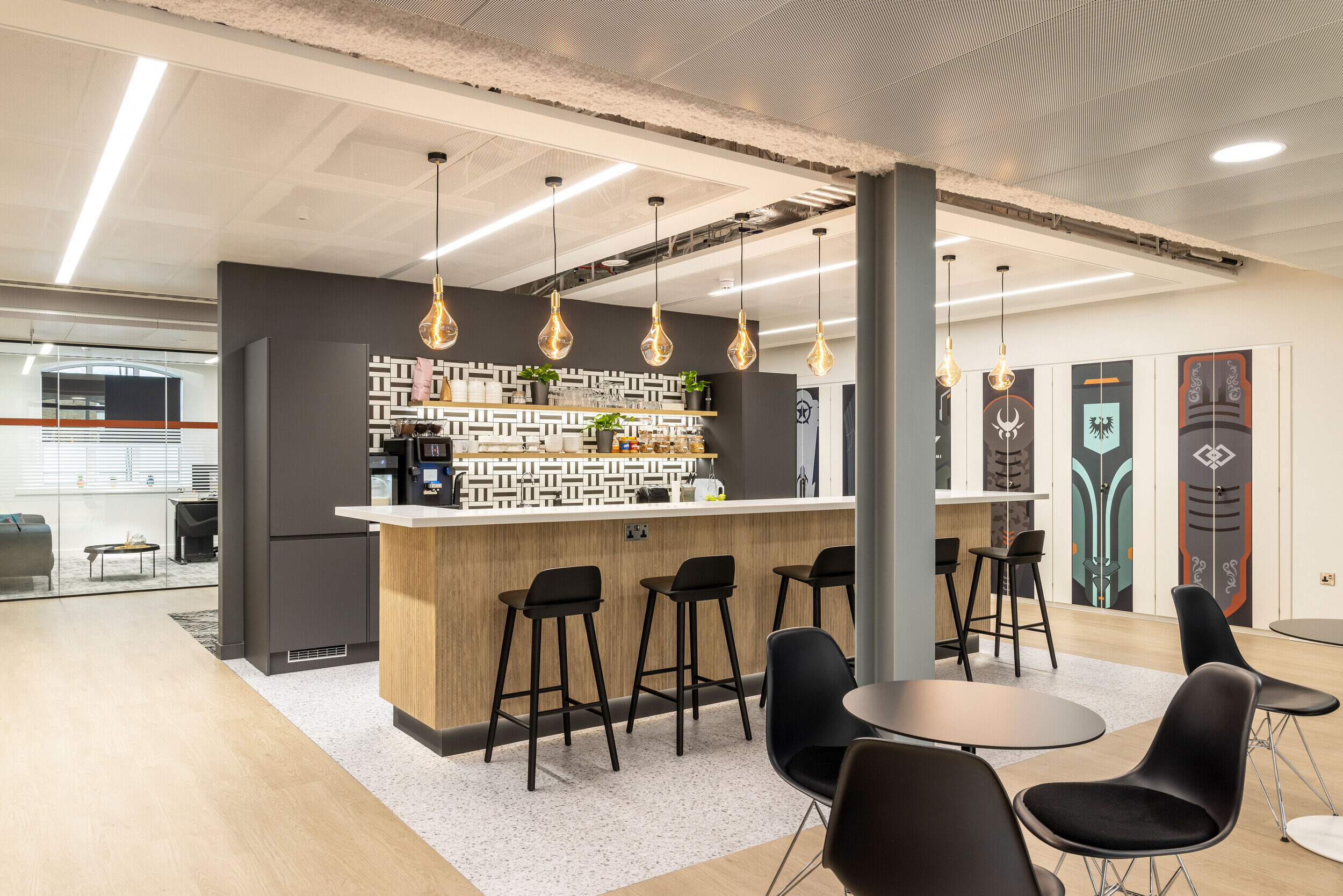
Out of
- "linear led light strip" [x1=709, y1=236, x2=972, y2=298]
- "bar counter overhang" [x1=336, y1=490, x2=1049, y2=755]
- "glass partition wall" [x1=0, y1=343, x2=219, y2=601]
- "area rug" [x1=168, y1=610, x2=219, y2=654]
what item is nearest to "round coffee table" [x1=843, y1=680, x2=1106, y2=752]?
"bar counter overhang" [x1=336, y1=490, x2=1049, y2=755]

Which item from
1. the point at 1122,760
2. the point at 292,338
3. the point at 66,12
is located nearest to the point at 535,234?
the point at 292,338

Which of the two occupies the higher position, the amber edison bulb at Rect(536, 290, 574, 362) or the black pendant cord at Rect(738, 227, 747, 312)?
the black pendant cord at Rect(738, 227, 747, 312)

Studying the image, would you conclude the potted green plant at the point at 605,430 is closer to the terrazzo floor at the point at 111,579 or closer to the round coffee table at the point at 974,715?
the terrazzo floor at the point at 111,579

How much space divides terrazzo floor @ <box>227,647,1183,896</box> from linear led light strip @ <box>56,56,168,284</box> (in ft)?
9.72

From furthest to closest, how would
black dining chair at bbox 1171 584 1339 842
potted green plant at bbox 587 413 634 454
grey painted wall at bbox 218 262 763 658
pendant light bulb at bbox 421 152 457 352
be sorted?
1. potted green plant at bbox 587 413 634 454
2. grey painted wall at bbox 218 262 763 658
3. pendant light bulb at bbox 421 152 457 352
4. black dining chair at bbox 1171 584 1339 842

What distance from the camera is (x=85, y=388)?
355 inches

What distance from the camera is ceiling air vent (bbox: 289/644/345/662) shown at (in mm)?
5902

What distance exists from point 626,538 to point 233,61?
2819mm

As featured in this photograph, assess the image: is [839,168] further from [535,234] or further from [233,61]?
[233,61]

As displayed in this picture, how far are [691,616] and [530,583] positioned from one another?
2.79 feet

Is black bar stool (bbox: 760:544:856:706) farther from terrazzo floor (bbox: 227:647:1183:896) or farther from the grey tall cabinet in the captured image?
the grey tall cabinet

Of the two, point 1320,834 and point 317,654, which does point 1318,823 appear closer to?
point 1320,834

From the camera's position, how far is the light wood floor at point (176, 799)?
2992 millimetres

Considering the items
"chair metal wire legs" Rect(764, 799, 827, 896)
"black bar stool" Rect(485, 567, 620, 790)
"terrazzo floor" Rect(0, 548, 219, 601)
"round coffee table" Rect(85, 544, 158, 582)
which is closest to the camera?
"chair metal wire legs" Rect(764, 799, 827, 896)
